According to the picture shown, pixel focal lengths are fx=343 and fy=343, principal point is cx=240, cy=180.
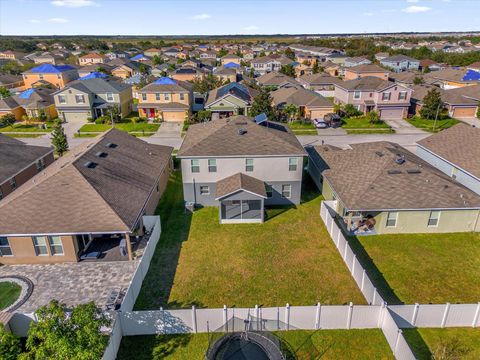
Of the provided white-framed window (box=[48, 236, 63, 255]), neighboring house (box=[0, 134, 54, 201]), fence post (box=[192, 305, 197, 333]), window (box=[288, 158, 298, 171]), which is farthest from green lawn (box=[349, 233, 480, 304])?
neighboring house (box=[0, 134, 54, 201])

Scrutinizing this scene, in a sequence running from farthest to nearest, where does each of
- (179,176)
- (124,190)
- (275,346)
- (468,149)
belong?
(179,176)
(468,149)
(124,190)
(275,346)

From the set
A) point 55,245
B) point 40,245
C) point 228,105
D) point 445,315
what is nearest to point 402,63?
point 228,105

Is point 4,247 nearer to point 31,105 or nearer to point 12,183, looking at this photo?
point 12,183

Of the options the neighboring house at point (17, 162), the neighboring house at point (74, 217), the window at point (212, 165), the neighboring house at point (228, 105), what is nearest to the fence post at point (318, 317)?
the neighboring house at point (74, 217)

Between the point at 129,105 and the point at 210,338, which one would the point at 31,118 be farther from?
the point at 210,338

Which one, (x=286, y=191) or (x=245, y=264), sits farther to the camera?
(x=286, y=191)

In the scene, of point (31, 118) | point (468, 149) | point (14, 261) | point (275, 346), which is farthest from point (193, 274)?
point (31, 118)

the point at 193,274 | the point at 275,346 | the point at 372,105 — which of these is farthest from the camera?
the point at 372,105
